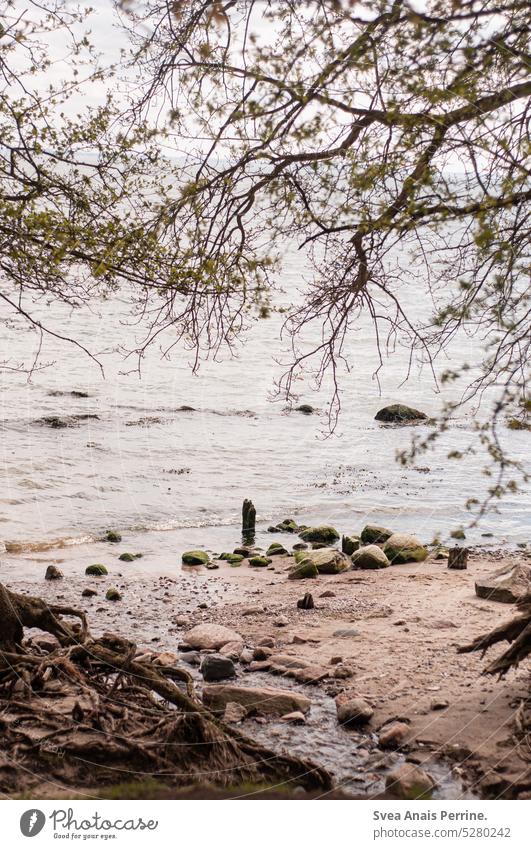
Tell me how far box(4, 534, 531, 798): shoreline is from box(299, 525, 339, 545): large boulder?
4.17 ft

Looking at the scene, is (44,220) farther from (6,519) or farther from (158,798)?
(6,519)

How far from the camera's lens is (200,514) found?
51.3ft

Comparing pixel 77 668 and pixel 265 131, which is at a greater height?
pixel 265 131

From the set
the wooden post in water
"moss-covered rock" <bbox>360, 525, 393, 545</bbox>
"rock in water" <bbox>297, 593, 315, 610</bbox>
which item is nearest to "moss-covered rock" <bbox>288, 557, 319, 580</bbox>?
"rock in water" <bbox>297, 593, 315, 610</bbox>

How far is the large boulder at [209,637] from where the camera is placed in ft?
28.4

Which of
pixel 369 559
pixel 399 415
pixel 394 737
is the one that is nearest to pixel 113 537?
pixel 369 559

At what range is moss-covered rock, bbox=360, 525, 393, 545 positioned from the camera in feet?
45.9

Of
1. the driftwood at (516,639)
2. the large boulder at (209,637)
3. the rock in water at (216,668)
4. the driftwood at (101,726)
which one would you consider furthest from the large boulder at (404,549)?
the driftwood at (101,726)

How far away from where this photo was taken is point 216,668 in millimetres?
7805

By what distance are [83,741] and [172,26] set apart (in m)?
5.45

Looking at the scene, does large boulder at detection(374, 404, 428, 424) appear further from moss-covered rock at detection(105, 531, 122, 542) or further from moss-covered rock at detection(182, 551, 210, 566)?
moss-covered rock at detection(182, 551, 210, 566)

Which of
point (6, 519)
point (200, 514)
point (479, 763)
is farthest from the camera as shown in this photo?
point (200, 514)

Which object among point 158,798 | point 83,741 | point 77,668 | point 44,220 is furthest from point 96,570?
point 158,798

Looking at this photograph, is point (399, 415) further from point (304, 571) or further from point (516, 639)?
point (516, 639)
